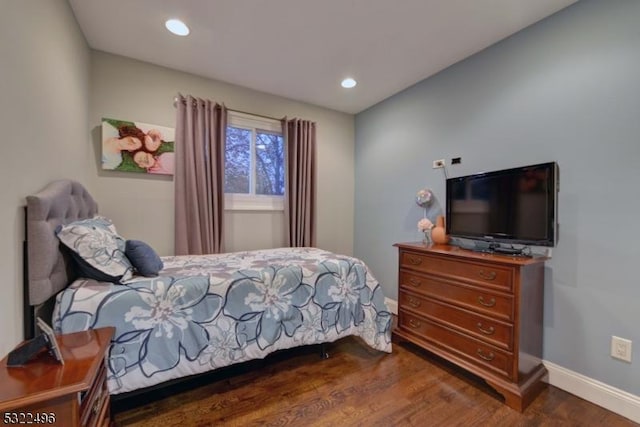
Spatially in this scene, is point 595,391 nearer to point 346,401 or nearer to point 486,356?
point 486,356


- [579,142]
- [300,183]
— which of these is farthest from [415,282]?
[300,183]

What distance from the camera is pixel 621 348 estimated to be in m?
1.61

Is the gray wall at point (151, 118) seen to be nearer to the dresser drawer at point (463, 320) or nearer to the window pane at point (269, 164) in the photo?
the window pane at point (269, 164)

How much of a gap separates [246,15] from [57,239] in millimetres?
1799

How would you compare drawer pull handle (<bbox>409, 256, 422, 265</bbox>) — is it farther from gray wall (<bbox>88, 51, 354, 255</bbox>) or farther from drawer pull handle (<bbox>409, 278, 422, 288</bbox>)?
gray wall (<bbox>88, 51, 354, 255</bbox>)

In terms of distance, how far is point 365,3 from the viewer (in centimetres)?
180

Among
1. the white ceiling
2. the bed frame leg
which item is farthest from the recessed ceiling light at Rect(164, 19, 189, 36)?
the bed frame leg

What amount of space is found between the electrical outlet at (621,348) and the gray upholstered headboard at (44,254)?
3.05 meters

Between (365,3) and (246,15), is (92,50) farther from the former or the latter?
(365,3)

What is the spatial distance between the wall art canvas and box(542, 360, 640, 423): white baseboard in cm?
346

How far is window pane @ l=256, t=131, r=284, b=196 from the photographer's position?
3195 mm

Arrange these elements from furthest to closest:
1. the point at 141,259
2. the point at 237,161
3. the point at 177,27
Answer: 1. the point at 237,161
2. the point at 177,27
3. the point at 141,259

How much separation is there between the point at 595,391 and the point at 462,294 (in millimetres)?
888

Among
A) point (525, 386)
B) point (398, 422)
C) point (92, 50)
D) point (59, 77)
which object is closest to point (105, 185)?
point (59, 77)
